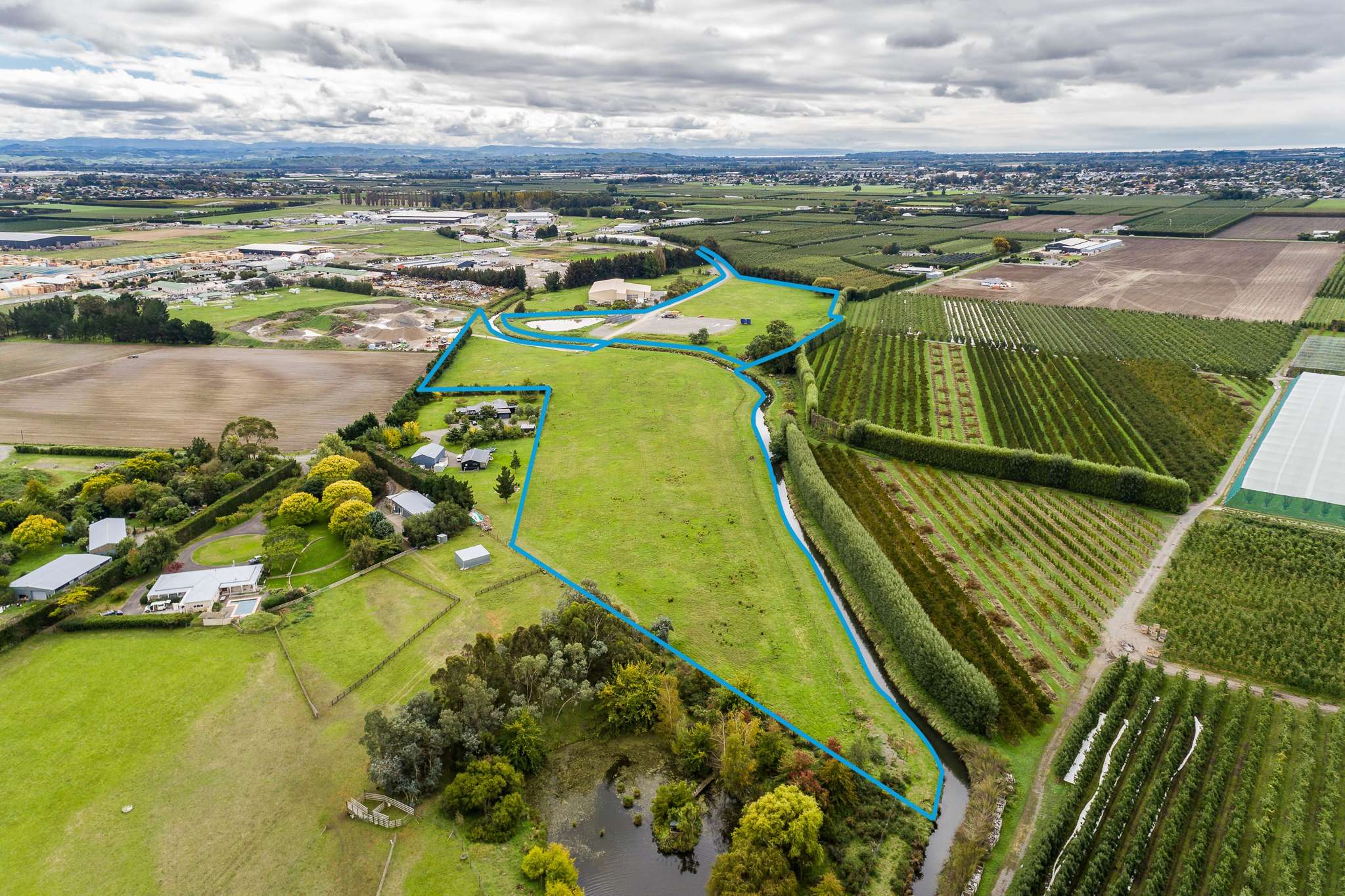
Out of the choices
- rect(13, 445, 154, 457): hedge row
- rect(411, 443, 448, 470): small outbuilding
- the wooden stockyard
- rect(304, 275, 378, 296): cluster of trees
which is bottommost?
the wooden stockyard

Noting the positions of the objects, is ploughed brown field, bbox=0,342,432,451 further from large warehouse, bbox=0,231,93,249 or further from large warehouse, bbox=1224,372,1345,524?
large warehouse, bbox=0,231,93,249

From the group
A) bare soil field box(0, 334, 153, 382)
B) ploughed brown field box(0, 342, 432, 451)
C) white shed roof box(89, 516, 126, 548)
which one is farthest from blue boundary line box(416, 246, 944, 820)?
bare soil field box(0, 334, 153, 382)

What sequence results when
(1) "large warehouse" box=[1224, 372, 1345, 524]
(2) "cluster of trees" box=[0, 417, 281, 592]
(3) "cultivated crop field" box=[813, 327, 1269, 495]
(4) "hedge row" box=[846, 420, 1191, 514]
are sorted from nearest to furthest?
(2) "cluster of trees" box=[0, 417, 281, 592] < (1) "large warehouse" box=[1224, 372, 1345, 524] < (4) "hedge row" box=[846, 420, 1191, 514] < (3) "cultivated crop field" box=[813, 327, 1269, 495]

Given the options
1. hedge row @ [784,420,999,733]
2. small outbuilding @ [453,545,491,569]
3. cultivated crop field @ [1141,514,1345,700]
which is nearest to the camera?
hedge row @ [784,420,999,733]

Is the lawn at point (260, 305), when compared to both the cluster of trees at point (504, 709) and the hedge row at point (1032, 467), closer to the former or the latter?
the cluster of trees at point (504, 709)

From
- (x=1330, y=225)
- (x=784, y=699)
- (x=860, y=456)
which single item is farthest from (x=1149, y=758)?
(x=1330, y=225)

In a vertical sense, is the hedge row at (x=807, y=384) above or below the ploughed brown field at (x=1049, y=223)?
below

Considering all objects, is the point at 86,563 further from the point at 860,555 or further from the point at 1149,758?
the point at 1149,758

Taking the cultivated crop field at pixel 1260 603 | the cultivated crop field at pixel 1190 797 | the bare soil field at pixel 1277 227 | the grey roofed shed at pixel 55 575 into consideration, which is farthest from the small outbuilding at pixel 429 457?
the bare soil field at pixel 1277 227
